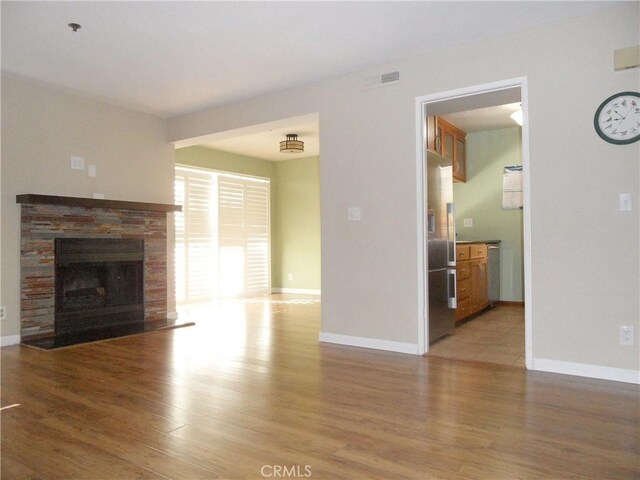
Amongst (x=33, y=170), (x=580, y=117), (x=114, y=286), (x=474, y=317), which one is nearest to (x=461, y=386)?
(x=580, y=117)

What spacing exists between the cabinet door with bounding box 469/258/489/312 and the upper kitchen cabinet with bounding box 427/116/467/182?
1.31 metres

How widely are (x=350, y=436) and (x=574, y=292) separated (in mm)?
1895

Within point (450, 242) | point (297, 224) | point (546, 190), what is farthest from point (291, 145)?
point (546, 190)

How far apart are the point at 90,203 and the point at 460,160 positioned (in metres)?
4.64

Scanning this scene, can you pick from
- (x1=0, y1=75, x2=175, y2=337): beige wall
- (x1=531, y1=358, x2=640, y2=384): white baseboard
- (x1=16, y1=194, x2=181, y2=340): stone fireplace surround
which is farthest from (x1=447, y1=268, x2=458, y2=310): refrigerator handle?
(x1=0, y1=75, x2=175, y2=337): beige wall

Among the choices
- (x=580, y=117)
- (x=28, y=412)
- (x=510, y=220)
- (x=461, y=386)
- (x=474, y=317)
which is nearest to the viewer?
(x=28, y=412)

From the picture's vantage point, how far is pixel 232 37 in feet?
10.7

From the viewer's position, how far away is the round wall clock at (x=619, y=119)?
2791 mm

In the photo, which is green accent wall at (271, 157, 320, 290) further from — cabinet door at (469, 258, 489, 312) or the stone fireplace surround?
the stone fireplace surround

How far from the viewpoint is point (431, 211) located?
3.91 metres

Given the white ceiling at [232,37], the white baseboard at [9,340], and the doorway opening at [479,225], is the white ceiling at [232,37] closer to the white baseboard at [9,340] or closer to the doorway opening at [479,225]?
the doorway opening at [479,225]

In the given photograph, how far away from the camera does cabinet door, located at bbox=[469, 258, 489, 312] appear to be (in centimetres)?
521

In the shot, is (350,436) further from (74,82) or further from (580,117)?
(74,82)

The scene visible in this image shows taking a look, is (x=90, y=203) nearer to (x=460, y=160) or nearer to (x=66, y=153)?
(x=66, y=153)
